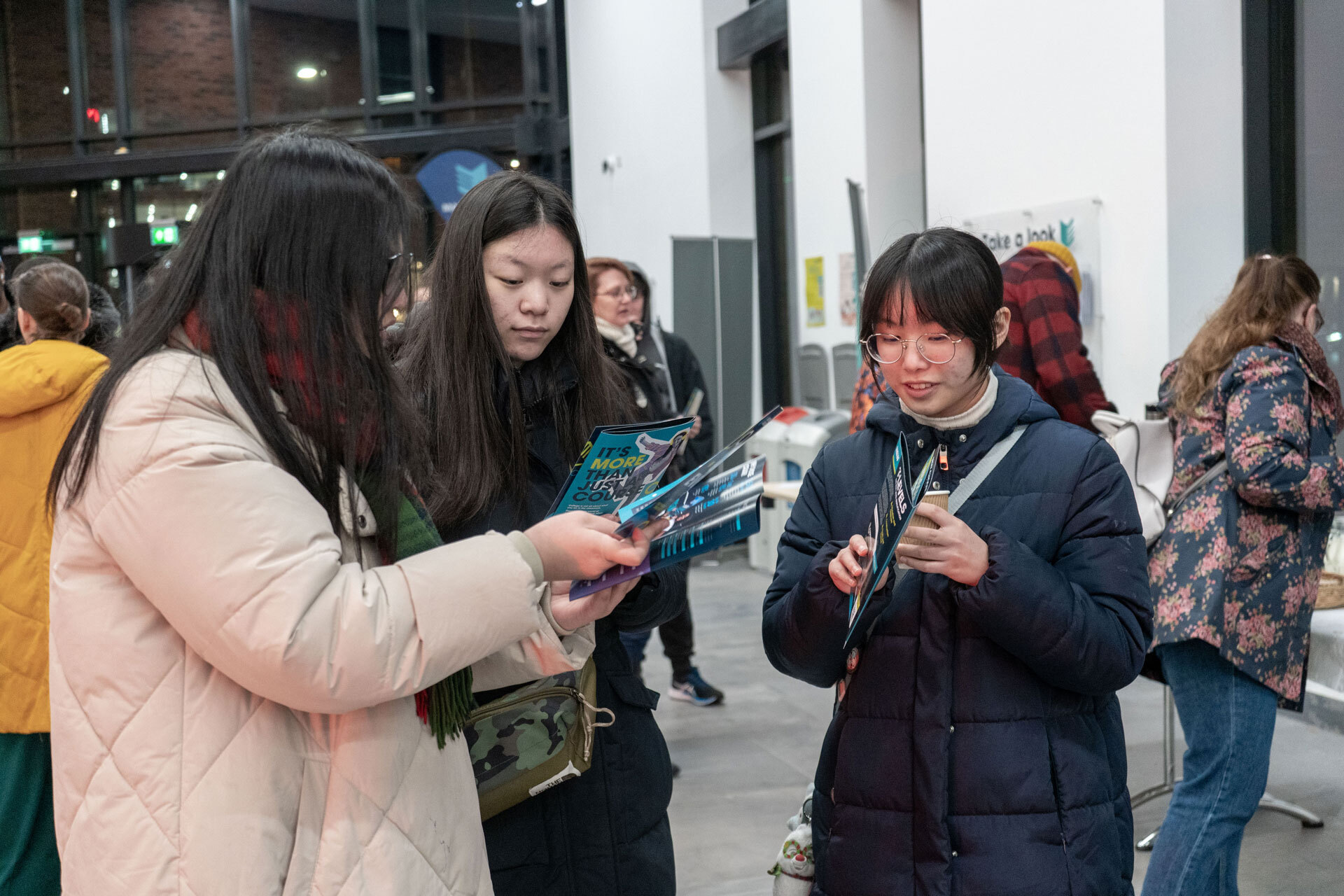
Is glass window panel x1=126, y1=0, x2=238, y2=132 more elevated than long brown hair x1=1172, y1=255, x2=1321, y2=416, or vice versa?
glass window panel x1=126, y1=0, x2=238, y2=132

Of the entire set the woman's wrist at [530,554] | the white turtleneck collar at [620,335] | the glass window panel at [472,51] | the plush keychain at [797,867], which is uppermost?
the glass window panel at [472,51]

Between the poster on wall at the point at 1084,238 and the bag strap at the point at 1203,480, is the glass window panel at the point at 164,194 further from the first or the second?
the bag strap at the point at 1203,480

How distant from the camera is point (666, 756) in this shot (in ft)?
6.50

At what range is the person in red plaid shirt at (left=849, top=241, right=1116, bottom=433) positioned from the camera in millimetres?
4195

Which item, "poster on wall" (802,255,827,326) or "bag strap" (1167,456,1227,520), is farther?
"poster on wall" (802,255,827,326)

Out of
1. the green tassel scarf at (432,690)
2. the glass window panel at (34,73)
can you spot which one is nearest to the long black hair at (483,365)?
the green tassel scarf at (432,690)

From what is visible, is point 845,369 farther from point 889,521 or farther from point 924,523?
point 889,521

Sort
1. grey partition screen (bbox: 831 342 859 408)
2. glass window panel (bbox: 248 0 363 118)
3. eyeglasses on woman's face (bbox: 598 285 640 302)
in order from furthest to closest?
glass window panel (bbox: 248 0 363 118)
grey partition screen (bbox: 831 342 859 408)
eyeglasses on woman's face (bbox: 598 285 640 302)

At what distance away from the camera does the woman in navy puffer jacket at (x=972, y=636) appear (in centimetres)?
164

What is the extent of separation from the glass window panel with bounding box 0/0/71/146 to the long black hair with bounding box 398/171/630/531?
17.3 metres

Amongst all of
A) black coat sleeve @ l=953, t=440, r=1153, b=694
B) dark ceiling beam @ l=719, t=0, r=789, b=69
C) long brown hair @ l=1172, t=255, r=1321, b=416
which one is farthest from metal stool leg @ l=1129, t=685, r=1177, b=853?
dark ceiling beam @ l=719, t=0, r=789, b=69

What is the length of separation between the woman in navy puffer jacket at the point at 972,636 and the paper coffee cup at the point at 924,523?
0.04ft

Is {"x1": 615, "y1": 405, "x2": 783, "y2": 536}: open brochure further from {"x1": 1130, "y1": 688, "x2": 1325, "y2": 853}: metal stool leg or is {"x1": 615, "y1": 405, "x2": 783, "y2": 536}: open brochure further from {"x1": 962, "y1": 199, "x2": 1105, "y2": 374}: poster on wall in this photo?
{"x1": 962, "y1": 199, "x2": 1105, "y2": 374}: poster on wall

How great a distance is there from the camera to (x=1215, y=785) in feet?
9.04
